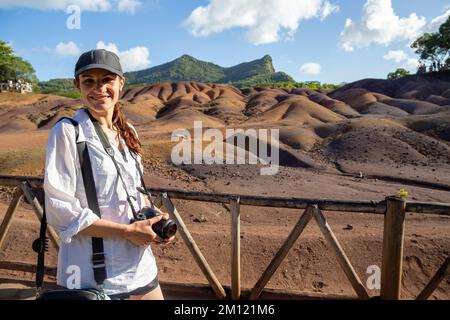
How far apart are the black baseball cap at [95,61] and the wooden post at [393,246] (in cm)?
262

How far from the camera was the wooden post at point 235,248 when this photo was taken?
12.5 ft

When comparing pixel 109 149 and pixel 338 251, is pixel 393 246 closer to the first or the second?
pixel 338 251

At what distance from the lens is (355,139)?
17469mm

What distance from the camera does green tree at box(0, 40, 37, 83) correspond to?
53.6 m

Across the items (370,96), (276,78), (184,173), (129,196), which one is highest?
(276,78)

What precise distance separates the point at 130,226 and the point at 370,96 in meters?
43.3

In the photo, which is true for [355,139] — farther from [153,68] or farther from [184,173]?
[153,68]

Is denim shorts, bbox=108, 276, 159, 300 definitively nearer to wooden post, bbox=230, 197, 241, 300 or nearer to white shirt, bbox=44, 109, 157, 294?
white shirt, bbox=44, 109, 157, 294

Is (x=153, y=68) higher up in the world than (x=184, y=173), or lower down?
higher up

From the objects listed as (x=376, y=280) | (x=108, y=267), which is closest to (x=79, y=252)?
(x=108, y=267)

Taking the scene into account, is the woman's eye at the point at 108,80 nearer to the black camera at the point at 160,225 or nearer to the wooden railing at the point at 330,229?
the black camera at the point at 160,225

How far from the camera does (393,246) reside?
3285mm

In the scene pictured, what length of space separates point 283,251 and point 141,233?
218cm
